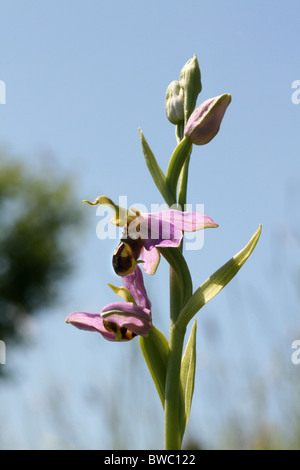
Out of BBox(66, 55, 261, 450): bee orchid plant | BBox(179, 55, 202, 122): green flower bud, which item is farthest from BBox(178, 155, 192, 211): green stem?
BBox(179, 55, 202, 122): green flower bud

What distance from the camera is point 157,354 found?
1048 mm

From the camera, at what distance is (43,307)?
11.9 m

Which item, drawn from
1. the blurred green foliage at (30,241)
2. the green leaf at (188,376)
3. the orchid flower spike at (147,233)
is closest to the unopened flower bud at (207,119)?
the orchid flower spike at (147,233)

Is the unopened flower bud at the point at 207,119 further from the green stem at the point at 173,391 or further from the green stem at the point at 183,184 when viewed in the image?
the green stem at the point at 173,391

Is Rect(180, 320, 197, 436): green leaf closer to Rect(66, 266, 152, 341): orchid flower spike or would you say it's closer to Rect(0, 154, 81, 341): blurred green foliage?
Rect(66, 266, 152, 341): orchid flower spike

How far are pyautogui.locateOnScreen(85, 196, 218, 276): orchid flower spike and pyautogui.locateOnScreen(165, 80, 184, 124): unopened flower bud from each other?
8.9 inches

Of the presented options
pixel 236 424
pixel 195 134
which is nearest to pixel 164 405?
pixel 195 134

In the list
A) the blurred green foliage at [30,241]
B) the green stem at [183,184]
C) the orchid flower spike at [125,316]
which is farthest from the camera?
the blurred green foliage at [30,241]

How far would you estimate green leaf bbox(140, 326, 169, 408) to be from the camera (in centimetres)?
104

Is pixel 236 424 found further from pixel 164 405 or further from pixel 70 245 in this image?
pixel 70 245

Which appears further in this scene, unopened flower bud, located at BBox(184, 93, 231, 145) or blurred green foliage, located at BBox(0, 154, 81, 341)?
blurred green foliage, located at BBox(0, 154, 81, 341)

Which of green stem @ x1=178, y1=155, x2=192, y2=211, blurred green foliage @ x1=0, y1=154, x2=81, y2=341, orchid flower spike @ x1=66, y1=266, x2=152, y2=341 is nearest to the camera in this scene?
orchid flower spike @ x1=66, y1=266, x2=152, y2=341

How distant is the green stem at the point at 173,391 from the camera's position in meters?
1.01
